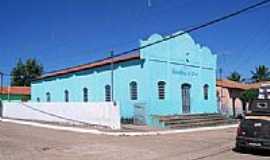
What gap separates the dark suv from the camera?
1421cm

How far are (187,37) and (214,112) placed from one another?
652 centimetres

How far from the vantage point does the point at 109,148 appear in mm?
16156

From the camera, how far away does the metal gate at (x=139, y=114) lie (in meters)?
27.8

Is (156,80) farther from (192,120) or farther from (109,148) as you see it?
(109,148)

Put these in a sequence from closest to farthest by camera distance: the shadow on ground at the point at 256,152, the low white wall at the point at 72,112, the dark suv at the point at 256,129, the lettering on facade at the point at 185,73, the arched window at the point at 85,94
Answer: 1. the dark suv at the point at 256,129
2. the shadow on ground at the point at 256,152
3. the low white wall at the point at 72,112
4. the lettering on facade at the point at 185,73
5. the arched window at the point at 85,94

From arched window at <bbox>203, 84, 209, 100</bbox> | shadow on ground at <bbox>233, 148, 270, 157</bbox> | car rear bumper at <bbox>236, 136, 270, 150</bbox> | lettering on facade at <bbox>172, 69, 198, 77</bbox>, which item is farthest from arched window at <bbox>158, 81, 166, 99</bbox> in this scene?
car rear bumper at <bbox>236, 136, 270, 150</bbox>

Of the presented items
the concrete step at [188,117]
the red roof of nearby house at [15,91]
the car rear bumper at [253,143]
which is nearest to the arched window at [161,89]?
the concrete step at [188,117]

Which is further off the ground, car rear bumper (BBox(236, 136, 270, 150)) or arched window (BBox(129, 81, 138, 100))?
arched window (BBox(129, 81, 138, 100))

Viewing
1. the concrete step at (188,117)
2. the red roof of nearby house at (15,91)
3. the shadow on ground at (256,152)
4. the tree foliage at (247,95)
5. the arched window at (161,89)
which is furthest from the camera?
the red roof of nearby house at (15,91)

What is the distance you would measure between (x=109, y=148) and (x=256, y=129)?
5.39 m

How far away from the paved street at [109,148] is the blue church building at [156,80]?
8.18 metres

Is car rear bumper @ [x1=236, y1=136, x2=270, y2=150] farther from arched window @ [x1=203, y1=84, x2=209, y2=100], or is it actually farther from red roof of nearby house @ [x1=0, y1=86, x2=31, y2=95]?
red roof of nearby house @ [x1=0, y1=86, x2=31, y2=95]

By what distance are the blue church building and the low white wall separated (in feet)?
11.8

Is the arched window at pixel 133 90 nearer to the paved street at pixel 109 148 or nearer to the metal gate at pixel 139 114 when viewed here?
the metal gate at pixel 139 114
